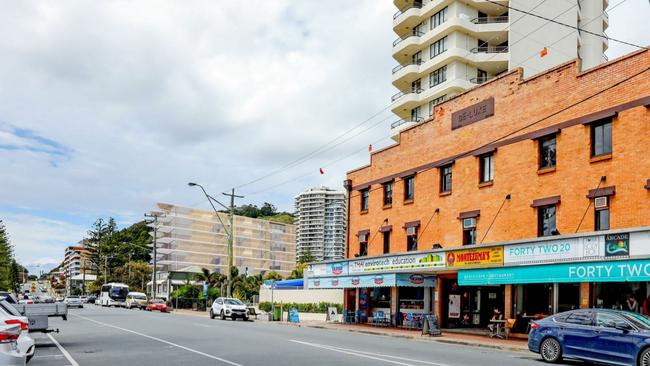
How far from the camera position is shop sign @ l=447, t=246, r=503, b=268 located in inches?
1027

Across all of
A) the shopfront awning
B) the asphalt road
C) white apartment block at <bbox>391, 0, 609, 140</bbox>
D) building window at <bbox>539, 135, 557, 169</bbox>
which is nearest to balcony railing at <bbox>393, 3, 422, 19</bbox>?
white apartment block at <bbox>391, 0, 609, 140</bbox>

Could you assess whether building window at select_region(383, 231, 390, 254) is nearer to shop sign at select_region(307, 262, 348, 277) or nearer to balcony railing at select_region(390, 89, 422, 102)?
shop sign at select_region(307, 262, 348, 277)

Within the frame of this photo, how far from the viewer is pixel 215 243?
135875 millimetres

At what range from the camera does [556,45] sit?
167 ft

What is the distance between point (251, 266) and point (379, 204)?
10705cm

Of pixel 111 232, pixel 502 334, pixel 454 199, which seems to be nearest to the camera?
pixel 502 334

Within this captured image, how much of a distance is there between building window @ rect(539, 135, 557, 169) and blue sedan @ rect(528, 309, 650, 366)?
10.6m

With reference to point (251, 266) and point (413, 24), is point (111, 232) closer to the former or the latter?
point (251, 266)

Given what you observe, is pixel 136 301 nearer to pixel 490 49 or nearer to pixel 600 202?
pixel 490 49

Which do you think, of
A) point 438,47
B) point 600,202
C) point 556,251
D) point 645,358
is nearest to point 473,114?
point 600,202

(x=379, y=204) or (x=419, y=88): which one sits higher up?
(x=419, y=88)

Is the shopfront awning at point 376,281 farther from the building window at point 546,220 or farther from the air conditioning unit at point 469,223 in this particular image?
the building window at point 546,220

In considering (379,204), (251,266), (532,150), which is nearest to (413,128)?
(379,204)

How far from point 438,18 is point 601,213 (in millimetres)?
34644
